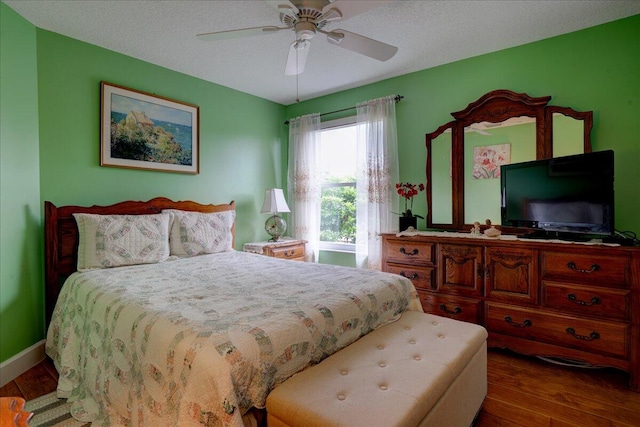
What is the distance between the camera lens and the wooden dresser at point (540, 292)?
214cm

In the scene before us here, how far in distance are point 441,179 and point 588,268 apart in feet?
4.77

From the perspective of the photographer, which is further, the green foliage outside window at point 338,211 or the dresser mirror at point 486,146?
the green foliage outside window at point 338,211

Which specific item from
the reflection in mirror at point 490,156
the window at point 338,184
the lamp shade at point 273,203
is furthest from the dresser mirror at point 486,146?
the lamp shade at point 273,203

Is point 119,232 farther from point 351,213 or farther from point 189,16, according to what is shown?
point 351,213

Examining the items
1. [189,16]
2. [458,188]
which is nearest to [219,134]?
[189,16]

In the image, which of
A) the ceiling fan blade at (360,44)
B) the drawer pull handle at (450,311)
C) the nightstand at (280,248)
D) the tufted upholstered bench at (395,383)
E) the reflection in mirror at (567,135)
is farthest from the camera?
the nightstand at (280,248)

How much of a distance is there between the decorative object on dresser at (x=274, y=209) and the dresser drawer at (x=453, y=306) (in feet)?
6.20

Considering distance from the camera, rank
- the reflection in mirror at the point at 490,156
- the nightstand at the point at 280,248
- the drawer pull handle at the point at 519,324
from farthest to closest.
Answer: the nightstand at the point at 280,248 → the reflection in mirror at the point at 490,156 → the drawer pull handle at the point at 519,324

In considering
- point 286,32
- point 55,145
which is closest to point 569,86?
point 286,32

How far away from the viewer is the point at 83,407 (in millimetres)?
1835

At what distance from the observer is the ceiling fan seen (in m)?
1.80

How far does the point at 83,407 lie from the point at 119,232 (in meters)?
1.26

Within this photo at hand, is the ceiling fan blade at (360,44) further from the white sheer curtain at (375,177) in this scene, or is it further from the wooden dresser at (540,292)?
the wooden dresser at (540,292)

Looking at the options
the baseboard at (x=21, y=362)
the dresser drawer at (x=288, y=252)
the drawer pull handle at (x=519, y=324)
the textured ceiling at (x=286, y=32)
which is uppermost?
the textured ceiling at (x=286, y=32)
